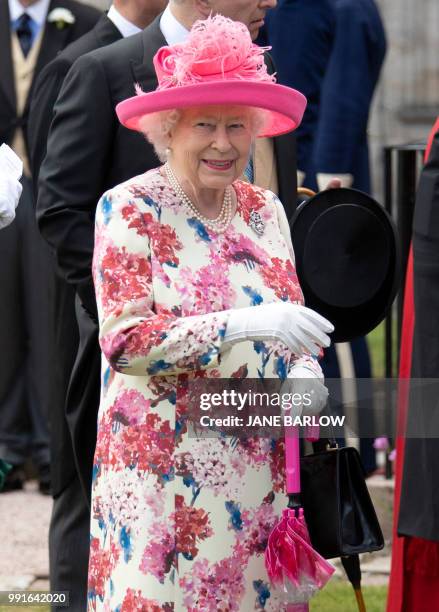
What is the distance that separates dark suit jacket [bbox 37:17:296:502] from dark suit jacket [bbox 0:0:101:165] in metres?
2.47

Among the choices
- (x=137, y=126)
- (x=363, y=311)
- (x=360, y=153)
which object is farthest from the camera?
(x=360, y=153)

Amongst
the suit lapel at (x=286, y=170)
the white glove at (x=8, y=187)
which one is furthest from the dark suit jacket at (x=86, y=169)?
the white glove at (x=8, y=187)

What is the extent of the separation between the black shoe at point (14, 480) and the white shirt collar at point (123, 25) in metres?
2.51

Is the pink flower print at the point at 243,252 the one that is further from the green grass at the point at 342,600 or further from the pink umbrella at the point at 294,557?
the green grass at the point at 342,600

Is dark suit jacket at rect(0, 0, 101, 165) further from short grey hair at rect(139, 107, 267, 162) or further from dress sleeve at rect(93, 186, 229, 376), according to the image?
dress sleeve at rect(93, 186, 229, 376)

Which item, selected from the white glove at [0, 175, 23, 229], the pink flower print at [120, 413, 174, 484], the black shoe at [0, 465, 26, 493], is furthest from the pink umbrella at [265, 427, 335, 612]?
the black shoe at [0, 465, 26, 493]

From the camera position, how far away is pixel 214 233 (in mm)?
3867

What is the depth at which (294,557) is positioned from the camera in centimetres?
365

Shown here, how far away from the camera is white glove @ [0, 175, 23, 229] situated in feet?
13.0

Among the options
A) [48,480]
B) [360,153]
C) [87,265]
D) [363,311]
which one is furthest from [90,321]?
[360,153]

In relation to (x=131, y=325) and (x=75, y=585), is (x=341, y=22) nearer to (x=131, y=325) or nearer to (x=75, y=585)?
(x=75, y=585)

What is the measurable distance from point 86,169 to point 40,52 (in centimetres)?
273

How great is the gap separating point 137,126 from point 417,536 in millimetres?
1544

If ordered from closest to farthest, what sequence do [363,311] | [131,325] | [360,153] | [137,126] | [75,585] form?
[131,325]
[137,126]
[363,311]
[75,585]
[360,153]
